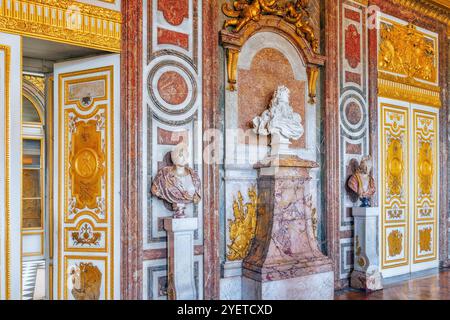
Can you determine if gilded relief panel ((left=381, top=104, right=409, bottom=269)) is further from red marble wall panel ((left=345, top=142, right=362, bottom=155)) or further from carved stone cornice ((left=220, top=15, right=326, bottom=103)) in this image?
carved stone cornice ((left=220, top=15, right=326, bottom=103))

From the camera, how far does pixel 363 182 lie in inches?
224

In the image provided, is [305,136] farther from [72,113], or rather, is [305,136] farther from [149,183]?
[72,113]

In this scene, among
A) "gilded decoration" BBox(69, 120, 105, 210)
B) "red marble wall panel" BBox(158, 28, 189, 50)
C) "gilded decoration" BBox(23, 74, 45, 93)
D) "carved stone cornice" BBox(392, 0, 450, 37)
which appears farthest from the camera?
"carved stone cornice" BBox(392, 0, 450, 37)

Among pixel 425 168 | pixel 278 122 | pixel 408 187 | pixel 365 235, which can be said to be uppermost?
pixel 278 122

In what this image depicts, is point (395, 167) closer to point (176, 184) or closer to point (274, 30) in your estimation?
point (274, 30)

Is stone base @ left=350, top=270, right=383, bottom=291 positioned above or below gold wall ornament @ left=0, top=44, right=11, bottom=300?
below

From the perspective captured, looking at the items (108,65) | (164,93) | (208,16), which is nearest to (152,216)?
(164,93)

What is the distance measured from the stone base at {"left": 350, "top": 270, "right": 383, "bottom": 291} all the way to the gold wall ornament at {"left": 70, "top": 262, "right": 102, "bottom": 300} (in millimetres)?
3338

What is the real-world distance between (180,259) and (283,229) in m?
1.24

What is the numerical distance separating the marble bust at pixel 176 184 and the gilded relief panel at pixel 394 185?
3433 millimetres

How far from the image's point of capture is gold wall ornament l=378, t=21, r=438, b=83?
653cm

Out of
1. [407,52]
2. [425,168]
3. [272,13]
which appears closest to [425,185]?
[425,168]

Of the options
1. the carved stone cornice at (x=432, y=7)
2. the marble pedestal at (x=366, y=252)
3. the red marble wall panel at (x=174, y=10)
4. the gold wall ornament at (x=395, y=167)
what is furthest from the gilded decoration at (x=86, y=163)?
the carved stone cornice at (x=432, y=7)

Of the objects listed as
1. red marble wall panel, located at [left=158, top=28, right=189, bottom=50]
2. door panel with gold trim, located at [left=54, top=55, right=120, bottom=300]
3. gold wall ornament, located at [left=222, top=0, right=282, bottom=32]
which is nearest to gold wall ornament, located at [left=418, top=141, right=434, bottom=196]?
gold wall ornament, located at [left=222, top=0, right=282, bottom=32]
